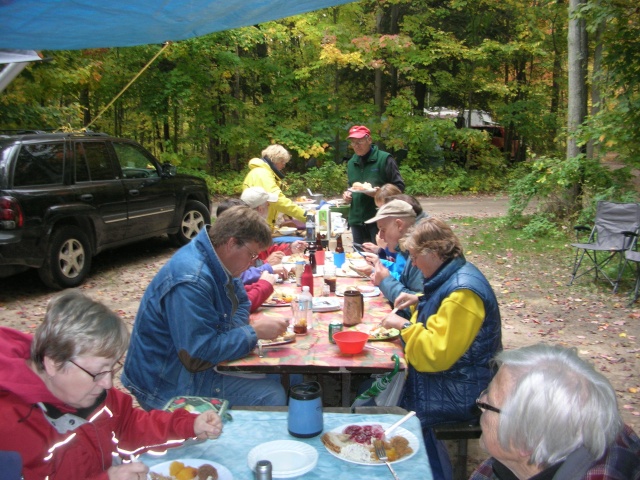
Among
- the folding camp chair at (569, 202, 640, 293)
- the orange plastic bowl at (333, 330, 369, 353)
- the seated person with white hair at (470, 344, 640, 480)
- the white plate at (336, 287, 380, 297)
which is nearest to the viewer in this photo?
the seated person with white hair at (470, 344, 640, 480)

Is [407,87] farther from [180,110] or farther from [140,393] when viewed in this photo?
[140,393]

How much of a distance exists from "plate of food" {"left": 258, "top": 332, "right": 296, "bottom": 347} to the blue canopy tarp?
1.71 meters

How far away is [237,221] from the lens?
302 centimetres

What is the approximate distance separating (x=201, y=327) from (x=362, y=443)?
3.45ft

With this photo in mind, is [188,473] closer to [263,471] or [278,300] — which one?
[263,471]

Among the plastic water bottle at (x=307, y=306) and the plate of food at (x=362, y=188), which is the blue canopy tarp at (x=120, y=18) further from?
the plate of food at (x=362, y=188)

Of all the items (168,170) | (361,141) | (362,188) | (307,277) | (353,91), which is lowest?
(307,277)

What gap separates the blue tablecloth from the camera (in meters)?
1.92

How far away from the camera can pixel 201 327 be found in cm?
278

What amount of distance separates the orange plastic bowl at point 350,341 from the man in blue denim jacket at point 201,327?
337 millimetres

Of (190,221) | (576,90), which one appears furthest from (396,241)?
(576,90)

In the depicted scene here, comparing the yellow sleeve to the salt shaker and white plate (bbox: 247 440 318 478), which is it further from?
the salt shaker

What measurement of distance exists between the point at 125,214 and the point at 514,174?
1369 cm

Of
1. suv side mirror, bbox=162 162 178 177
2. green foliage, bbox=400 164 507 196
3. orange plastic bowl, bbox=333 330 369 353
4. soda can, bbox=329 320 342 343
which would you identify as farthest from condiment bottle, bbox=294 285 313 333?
green foliage, bbox=400 164 507 196
